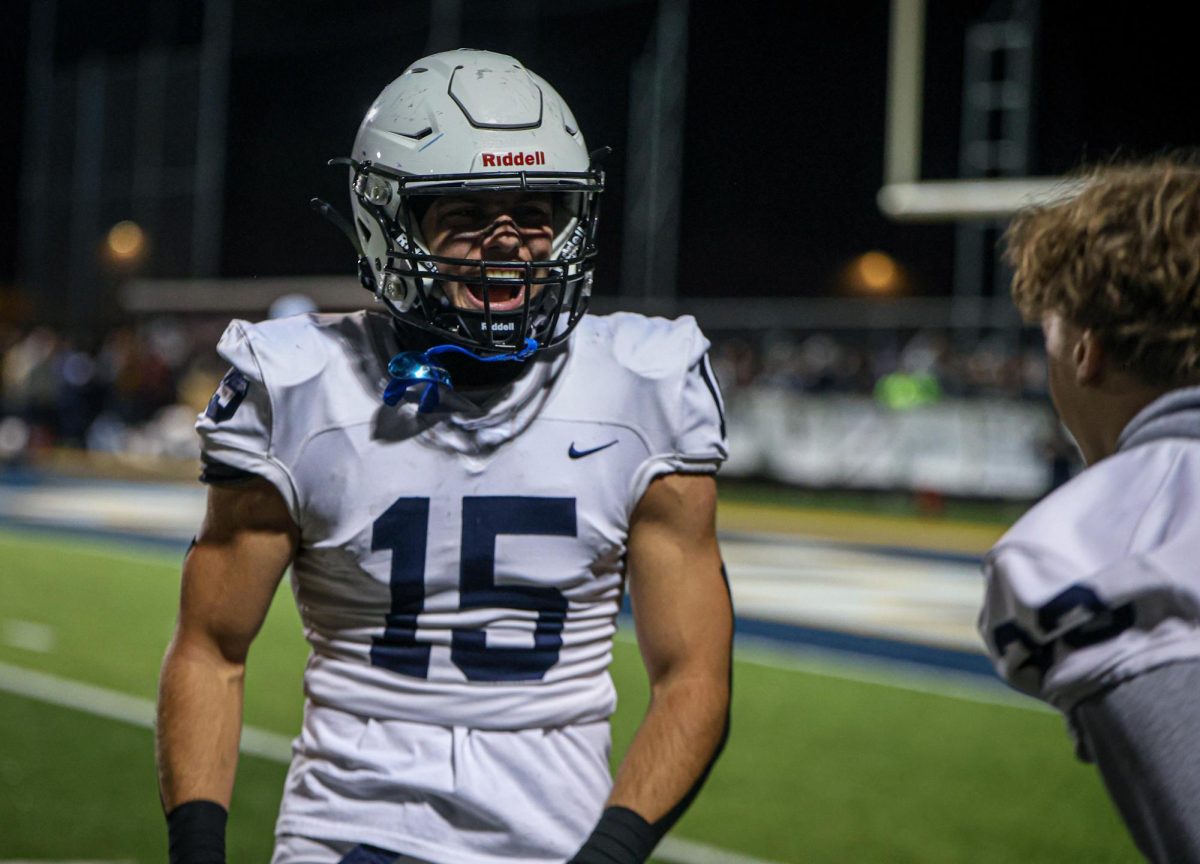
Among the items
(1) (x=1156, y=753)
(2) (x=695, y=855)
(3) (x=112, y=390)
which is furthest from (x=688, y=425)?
(3) (x=112, y=390)

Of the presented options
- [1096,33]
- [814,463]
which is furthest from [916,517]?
[1096,33]

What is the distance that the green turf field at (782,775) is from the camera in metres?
4.69

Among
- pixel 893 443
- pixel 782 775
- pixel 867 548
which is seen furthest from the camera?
pixel 893 443

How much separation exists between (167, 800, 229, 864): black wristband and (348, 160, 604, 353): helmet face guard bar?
668 millimetres

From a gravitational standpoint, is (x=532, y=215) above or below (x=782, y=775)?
above

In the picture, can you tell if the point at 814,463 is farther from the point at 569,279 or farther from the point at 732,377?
the point at 569,279

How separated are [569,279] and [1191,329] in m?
0.86

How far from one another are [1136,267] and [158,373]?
19.4m

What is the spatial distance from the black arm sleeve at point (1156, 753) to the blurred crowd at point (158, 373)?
544 inches

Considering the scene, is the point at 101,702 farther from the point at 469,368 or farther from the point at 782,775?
the point at 469,368

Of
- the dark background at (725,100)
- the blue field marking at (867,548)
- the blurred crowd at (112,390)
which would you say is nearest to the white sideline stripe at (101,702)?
the blue field marking at (867,548)

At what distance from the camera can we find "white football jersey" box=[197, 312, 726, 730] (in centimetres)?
204

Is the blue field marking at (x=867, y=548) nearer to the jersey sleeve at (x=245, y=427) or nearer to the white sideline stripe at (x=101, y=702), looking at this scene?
the white sideline stripe at (x=101, y=702)

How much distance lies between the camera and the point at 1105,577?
137 cm
